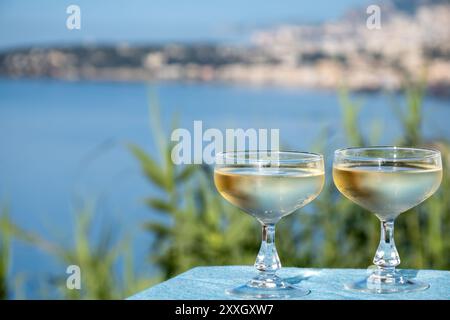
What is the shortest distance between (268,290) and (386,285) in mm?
112

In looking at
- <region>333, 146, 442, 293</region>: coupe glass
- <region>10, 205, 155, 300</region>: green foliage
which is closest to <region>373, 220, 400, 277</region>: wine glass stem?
<region>333, 146, 442, 293</region>: coupe glass

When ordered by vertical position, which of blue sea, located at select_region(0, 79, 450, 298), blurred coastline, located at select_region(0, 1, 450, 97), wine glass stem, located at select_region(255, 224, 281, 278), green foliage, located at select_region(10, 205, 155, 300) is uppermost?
blurred coastline, located at select_region(0, 1, 450, 97)

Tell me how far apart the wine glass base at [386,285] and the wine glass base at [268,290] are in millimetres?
51

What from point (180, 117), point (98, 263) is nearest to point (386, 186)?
point (180, 117)

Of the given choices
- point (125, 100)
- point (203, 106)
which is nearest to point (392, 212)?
point (203, 106)

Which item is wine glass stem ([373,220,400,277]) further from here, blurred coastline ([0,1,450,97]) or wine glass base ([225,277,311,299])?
blurred coastline ([0,1,450,97])

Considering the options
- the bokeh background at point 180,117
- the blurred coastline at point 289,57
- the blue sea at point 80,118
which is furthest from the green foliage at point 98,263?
the blurred coastline at point 289,57

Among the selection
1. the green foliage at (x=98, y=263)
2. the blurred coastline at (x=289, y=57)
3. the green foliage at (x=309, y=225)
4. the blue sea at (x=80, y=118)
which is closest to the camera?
the green foliage at (x=309, y=225)

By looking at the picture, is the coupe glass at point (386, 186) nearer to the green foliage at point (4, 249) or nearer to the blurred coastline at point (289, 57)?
the green foliage at point (4, 249)

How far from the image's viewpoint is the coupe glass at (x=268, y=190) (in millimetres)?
762

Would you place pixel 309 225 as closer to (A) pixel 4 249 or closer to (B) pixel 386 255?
(A) pixel 4 249

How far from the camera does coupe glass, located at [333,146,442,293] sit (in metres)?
0.78

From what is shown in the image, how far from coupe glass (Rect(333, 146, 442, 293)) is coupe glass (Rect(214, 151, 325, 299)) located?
0.09 feet

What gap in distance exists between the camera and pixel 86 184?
1859 mm
